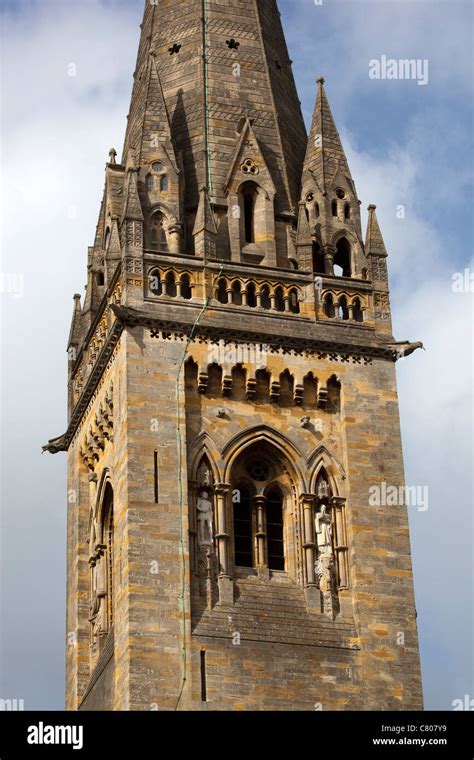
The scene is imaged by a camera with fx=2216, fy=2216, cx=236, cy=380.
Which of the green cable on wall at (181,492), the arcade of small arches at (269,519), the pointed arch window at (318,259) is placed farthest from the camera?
the pointed arch window at (318,259)

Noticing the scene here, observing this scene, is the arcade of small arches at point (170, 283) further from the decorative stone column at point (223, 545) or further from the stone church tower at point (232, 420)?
the decorative stone column at point (223, 545)

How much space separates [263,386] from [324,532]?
3204 mm

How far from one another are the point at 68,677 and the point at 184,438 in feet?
20.1

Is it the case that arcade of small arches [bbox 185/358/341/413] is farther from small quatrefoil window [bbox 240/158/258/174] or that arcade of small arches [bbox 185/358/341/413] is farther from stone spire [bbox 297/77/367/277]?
small quatrefoil window [bbox 240/158/258/174]

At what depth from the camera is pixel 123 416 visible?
42.2m

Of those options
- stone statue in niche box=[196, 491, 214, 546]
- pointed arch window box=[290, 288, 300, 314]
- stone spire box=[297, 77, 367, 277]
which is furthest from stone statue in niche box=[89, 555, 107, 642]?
stone spire box=[297, 77, 367, 277]

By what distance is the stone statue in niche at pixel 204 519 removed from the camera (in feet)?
137

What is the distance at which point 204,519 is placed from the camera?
4184 centimetres

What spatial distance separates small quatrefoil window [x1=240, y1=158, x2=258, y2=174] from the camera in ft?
152

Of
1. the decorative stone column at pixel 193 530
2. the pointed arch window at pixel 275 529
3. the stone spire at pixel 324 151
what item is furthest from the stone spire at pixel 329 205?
the decorative stone column at pixel 193 530

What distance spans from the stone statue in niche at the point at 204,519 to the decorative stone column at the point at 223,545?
15cm

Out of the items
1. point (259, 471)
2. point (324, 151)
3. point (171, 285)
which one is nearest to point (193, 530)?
point (259, 471)

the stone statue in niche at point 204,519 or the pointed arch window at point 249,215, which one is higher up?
the pointed arch window at point 249,215
